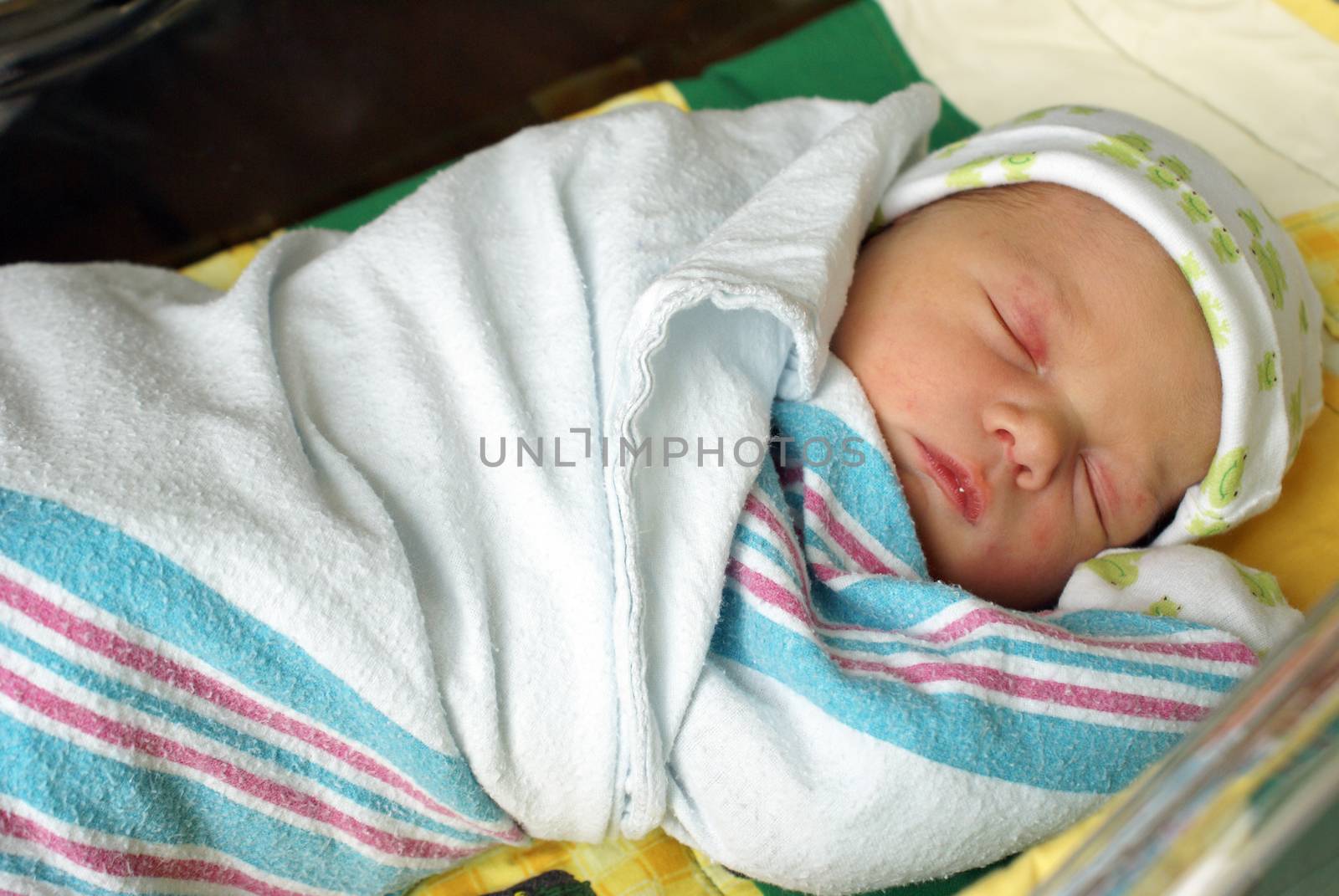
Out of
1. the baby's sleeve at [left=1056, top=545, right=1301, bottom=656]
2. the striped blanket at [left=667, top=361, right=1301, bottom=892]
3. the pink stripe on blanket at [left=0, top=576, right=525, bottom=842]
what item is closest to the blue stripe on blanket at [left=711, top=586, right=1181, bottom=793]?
the striped blanket at [left=667, top=361, right=1301, bottom=892]

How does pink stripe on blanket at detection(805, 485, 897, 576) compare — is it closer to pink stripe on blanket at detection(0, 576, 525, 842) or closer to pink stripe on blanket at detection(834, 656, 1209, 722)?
pink stripe on blanket at detection(834, 656, 1209, 722)

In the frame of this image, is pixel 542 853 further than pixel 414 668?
Yes

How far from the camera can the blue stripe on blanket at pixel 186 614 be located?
62cm

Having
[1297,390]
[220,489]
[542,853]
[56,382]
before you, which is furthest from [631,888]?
[1297,390]

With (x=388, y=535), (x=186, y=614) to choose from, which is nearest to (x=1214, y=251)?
(x=388, y=535)

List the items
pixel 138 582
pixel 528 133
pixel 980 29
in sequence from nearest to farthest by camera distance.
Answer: pixel 138 582, pixel 528 133, pixel 980 29

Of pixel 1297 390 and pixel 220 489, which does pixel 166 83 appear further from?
pixel 1297 390

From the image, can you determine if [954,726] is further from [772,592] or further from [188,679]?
[188,679]

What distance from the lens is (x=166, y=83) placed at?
1.12 metres

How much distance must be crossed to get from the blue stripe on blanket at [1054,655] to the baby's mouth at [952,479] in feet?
0.39

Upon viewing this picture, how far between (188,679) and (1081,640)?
20.6 inches

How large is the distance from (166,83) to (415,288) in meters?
0.47

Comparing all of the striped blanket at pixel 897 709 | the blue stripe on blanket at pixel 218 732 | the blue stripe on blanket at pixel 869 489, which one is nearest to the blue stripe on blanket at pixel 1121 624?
the striped blanket at pixel 897 709

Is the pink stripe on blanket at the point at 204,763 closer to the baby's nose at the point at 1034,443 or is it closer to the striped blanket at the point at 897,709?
the striped blanket at the point at 897,709
